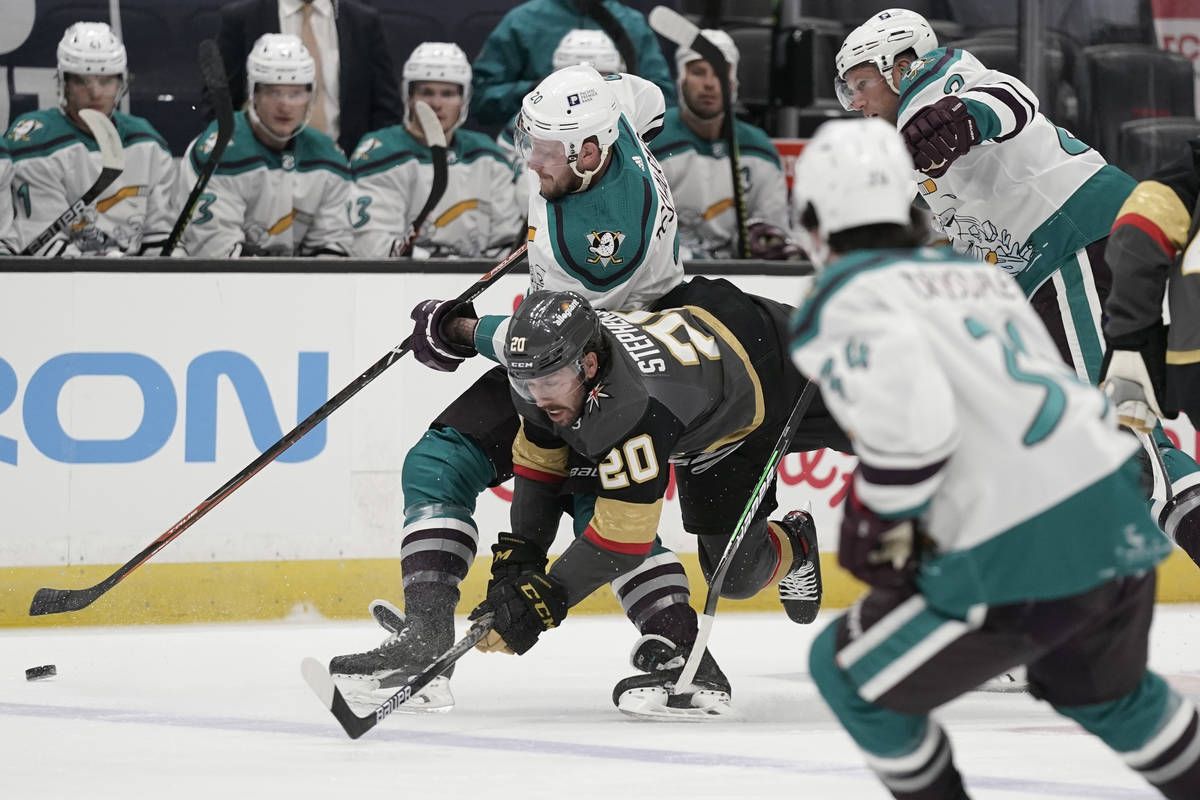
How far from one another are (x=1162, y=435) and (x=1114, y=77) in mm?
2160

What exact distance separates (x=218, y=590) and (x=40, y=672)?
3.23ft

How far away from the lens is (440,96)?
20.1 ft

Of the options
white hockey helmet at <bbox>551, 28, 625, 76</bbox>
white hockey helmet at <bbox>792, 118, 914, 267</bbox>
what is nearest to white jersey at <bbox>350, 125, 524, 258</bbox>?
white hockey helmet at <bbox>551, 28, 625, 76</bbox>

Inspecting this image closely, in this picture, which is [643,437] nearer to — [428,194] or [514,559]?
[514,559]

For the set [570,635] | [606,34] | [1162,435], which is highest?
[606,34]

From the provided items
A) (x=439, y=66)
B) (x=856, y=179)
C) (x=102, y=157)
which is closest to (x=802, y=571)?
(x=856, y=179)

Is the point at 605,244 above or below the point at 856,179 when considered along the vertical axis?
below

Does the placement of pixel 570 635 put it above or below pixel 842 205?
below

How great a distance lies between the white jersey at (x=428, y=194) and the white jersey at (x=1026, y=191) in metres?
2.28

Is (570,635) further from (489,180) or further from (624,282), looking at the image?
(489,180)

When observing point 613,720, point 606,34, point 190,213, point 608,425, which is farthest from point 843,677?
point 606,34

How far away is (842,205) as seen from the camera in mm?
2064

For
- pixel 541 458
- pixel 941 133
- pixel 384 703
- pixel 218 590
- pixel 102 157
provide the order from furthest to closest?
pixel 102 157
pixel 218 590
pixel 541 458
pixel 941 133
pixel 384 703

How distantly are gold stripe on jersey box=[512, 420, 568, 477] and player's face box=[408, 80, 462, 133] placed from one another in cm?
252
